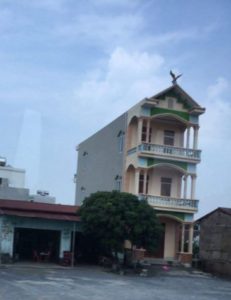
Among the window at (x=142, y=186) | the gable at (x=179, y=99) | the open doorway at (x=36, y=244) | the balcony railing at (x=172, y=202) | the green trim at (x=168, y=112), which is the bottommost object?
the open doorway at (x=36, y=244)

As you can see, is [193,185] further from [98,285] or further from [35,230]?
[98,285]

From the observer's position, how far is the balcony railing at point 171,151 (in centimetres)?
3259

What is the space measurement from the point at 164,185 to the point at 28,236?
8689 mm

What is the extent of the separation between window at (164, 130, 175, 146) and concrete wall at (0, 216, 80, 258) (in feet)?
26.3

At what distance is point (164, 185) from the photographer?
34656 millimetres

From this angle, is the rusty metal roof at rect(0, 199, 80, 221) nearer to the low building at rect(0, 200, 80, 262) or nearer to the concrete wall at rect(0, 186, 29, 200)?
the low building at rect(0, 200, 80, 262)

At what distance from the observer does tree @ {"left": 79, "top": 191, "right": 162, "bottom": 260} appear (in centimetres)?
2755

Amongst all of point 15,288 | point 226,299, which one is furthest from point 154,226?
point 15,288

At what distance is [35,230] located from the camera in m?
32.3

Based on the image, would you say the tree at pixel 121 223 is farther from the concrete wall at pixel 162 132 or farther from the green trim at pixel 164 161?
the concrete wall at pixel 162 132

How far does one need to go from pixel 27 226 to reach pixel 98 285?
9960 millimetres

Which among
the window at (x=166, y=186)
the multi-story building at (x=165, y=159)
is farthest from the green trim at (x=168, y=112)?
the window at (x=166, y=186)

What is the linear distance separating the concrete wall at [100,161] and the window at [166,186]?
2715 mm

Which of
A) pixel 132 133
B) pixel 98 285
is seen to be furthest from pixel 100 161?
pixel 98 285
